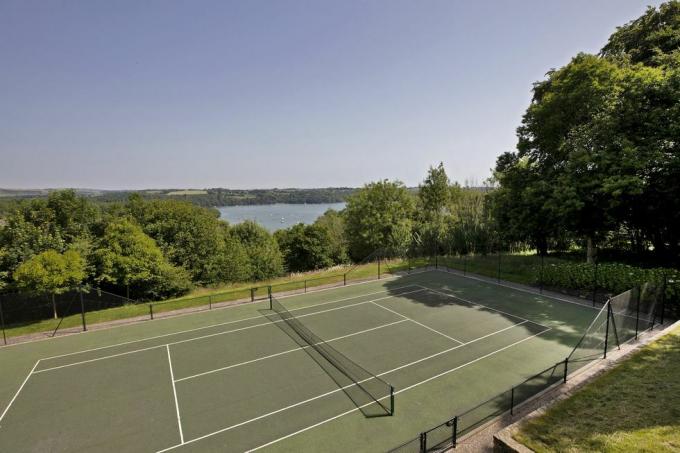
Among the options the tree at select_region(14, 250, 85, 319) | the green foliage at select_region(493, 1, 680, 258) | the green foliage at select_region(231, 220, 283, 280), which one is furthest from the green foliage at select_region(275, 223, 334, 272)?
the tree at select_region(14, 250, 85, 319)

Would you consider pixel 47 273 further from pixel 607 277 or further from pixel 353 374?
pixel 607 277

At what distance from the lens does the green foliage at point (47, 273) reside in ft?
48.6

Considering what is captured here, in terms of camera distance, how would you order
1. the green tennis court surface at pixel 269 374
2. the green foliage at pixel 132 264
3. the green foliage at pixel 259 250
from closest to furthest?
the green tennis court surface at pixel 269 374 → the green foliage at pixel 132 264 → the green foliage at pixel 259 250

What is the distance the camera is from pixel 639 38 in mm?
22266

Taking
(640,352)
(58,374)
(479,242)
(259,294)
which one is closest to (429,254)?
(479,242)

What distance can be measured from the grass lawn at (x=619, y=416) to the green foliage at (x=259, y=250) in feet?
89.9

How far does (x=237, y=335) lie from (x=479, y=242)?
2238 cm

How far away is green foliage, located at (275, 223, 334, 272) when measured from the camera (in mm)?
37969

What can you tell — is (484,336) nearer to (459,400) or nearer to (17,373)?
(459,400)

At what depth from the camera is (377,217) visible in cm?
3556

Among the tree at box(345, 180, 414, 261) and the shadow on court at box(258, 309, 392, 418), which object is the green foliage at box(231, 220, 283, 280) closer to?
the tree at box(345, 180, 414, 261)

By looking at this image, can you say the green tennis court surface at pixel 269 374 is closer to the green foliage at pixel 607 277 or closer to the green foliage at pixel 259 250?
the green foliage at pixel 607 277

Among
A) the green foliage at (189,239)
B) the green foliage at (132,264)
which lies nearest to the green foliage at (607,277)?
the green foliage at (132,264)

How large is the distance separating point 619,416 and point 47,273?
2085cm
